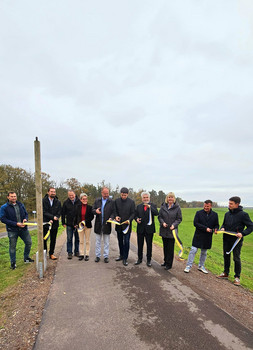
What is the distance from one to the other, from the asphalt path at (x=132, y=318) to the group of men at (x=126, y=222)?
141 centimetres

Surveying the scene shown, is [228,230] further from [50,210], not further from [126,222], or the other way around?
[50,210]

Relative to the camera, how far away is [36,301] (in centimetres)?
388

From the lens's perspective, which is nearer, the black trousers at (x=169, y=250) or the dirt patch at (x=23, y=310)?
the dirt patch at (x=23, y=310)

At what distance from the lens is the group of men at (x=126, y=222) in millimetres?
5480

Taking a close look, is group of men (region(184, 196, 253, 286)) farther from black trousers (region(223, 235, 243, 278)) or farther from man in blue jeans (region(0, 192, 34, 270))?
man in blue jeans (region(0, 192, 34, 270))

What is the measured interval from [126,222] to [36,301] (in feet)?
9.86

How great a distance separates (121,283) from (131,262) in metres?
1.80

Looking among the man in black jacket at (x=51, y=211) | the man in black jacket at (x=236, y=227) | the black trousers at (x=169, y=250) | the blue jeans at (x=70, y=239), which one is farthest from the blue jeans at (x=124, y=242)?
the man in black jacket at (x=236, y=227)

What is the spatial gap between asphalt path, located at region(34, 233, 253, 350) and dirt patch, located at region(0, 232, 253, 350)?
180mm

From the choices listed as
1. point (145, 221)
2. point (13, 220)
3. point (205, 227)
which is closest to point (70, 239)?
point (13, 220)

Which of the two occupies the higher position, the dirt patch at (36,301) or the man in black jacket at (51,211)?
the man in black jacket at (51,211)

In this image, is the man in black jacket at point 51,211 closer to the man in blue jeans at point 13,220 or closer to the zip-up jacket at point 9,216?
the man in blue jeans at point 13,220

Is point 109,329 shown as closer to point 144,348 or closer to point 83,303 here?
point 144,348

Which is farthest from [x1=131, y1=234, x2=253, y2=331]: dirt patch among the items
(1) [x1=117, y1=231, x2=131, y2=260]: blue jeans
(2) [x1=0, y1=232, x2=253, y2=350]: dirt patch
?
(1) [x1=117, y1=231, x2=131, y2=260]: blue jeans
